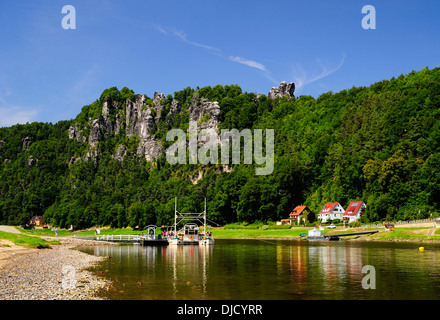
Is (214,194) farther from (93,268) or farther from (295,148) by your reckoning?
(93,268)

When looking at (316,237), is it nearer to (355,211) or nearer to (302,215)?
(355,211)

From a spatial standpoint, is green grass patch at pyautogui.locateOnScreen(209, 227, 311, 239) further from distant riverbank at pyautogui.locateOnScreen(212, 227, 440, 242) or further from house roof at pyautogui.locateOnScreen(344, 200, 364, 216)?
house roof at pyautogui.locateOnScreen(344, 200, 364, 216)

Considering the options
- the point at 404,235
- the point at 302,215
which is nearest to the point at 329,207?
the point at 302,215

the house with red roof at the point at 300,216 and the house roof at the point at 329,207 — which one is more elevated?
the house roof at the point at 329,207

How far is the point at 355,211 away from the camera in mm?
129000

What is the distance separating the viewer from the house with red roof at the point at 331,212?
136 metres

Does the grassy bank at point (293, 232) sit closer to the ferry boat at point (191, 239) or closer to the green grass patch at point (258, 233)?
the green grass patch at point (258, 233)

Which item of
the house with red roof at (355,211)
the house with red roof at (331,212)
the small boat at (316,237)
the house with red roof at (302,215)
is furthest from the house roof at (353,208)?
the small boat at (316,237)

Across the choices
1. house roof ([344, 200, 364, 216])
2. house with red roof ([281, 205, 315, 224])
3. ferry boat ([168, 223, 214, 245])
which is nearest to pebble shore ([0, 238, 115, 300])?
ferry boat ([168, 223, 214, 245])

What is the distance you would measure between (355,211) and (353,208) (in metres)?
3.20

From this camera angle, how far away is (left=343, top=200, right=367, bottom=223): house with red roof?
129m
